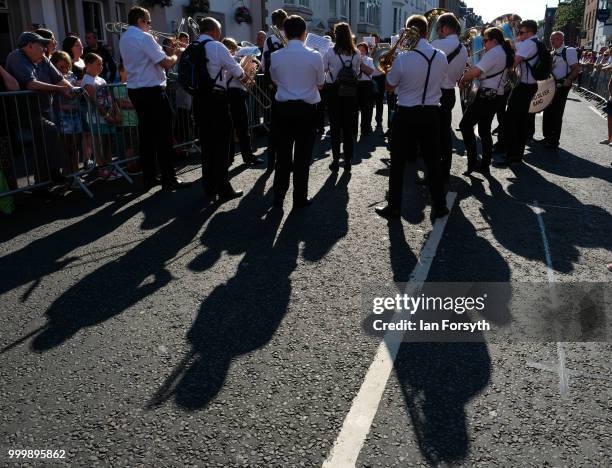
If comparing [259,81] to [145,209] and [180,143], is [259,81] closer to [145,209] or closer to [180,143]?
[180,143]

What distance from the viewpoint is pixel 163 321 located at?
370 cm

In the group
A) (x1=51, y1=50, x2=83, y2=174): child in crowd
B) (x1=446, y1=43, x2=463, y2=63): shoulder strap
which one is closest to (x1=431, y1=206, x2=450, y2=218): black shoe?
(x1=446, y1=43, x2=463, y2=63): shoulder strap

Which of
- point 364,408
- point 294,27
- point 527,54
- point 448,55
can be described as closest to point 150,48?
point 294,27

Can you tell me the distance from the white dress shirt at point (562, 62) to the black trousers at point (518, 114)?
2.11 metres

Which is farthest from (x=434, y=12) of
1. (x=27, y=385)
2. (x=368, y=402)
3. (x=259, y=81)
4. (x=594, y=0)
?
(x=594, y=0)

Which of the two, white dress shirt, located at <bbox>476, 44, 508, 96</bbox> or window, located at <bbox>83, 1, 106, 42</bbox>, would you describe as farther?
window, located at <bbox>83, 1, 106, 42</bbox>

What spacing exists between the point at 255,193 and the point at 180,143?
2825 mm

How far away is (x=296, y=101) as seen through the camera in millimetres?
5961

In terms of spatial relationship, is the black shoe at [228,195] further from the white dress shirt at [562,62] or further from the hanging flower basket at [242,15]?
the hanging flower basket at [242,15]

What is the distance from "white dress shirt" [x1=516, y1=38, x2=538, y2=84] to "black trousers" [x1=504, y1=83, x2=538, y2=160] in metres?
0.09

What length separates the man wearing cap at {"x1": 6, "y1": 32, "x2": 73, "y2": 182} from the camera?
646 centimetres

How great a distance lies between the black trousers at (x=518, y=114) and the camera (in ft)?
27.8

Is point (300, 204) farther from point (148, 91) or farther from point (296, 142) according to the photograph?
Answer: point (148, 91)

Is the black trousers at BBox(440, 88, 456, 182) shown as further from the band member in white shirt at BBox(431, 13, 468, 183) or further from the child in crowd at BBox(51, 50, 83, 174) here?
the child in crowd at BBox(51, 50, 83, 174)
